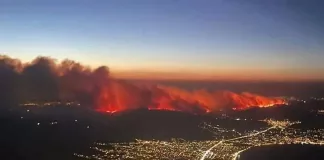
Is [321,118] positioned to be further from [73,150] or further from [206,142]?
[73,150]

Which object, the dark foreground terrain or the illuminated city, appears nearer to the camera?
the illuminated city

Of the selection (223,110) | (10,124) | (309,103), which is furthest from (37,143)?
(309,103)

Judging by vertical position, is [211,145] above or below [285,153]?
above

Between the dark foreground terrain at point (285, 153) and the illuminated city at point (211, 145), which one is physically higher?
the illuminated city at point (211, 145)

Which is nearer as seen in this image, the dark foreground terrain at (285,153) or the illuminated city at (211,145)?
the illuminated city at (211,145)

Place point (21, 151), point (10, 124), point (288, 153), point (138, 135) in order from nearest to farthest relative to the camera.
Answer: point (21, 151) → point (288, 153) → point (10, 124) → point (138, 135)

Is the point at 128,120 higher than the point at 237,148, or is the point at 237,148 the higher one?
the point at 128,120

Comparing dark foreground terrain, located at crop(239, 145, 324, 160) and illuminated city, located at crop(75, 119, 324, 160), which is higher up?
illuminated city, located at crop(75, 119, 324, 160)

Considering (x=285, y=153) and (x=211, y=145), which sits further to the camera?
(x=211, y=145)

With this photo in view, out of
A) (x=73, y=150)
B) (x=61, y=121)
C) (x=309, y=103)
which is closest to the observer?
(x=73, y=150)

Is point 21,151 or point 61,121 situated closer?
point 21,151
